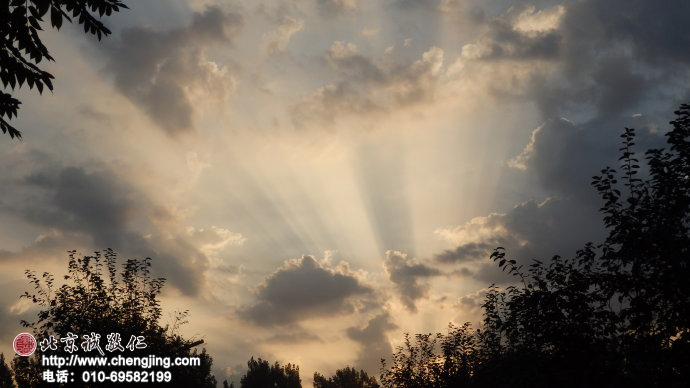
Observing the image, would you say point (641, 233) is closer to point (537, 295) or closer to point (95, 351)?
point (537, 295)

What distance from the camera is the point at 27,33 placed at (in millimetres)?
7809

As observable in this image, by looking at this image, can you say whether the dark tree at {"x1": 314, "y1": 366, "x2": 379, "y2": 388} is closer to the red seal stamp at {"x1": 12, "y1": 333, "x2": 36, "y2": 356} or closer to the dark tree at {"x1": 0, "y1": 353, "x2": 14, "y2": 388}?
the dark tree at {"x1": 0, "y1": 353, "x2": 14, "y2": 388}

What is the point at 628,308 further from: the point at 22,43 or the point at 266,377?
the point at 266,377

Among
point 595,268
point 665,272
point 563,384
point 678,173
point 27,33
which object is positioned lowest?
point 563,384

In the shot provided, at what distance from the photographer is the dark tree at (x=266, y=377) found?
106m

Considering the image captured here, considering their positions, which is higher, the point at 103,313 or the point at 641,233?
the point at 103,313

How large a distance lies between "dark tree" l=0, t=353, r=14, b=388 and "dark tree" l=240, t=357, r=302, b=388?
4236cm

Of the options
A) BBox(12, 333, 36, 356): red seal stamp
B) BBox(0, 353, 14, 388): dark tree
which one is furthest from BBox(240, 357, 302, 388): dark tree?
BBox(12, 333, 36, 356): red seal stamp

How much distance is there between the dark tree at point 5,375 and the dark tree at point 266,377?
139ft

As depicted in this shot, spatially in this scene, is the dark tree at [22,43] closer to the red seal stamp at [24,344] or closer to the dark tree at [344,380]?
the red seal stamp at [24,344]

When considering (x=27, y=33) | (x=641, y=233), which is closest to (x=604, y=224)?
(x=641, y=233)

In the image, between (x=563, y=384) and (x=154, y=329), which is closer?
(x=563, y=384)

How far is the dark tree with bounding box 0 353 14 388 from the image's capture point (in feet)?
243

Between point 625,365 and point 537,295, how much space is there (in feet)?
10.6
